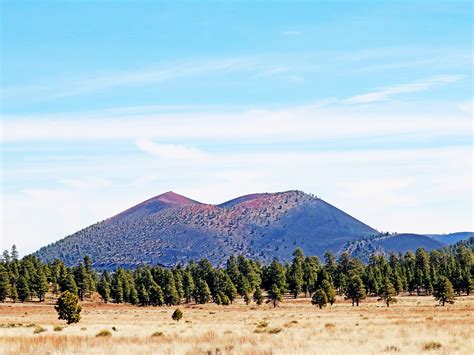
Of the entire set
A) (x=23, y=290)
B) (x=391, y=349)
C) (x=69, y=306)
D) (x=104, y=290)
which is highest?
(x=23, y=290)

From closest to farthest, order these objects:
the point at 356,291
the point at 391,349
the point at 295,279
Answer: the point at 391,349 → the point at 356,291 → the point at 295,279

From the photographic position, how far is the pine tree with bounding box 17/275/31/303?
432ft

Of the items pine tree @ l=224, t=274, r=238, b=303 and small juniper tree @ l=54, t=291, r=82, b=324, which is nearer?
small juniper tree @ l=54, t=291, r=82, b=324

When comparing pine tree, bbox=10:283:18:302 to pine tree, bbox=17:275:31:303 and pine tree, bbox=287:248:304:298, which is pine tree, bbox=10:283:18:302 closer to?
pine tree, bbox=17:275:31:303

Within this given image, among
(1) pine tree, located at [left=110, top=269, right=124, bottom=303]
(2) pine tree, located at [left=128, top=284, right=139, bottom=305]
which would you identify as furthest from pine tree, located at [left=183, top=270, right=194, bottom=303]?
(1) pine tree, located at [left=110, top=269, right=124, bottom=303]

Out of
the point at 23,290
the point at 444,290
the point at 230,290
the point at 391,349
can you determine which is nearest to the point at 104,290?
the point at 23,290

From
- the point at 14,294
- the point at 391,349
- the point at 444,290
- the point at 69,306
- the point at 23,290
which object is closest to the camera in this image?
the point at 391,349

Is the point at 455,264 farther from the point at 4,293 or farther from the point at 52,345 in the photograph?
the point at 52,345

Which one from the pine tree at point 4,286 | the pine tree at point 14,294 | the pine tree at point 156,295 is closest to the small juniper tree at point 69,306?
the pine tree at point 156,295

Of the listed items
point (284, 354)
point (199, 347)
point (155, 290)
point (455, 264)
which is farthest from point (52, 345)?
point (455, 264)

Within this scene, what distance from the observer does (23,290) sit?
13175 cm

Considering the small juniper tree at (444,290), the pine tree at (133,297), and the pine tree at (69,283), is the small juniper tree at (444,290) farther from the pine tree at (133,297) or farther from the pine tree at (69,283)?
the pine tree at (69,283)

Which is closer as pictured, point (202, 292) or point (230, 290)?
point (230, 290)

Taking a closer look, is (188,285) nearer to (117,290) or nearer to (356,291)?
(117,290)
